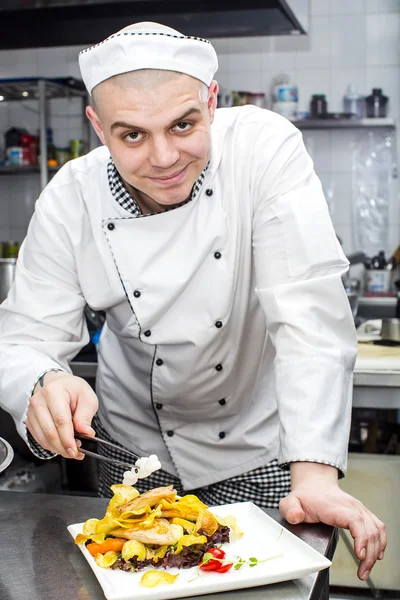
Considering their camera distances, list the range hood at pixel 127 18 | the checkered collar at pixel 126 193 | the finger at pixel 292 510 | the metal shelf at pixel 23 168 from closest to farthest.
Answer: the finger at pixel 292 510 → the checkered collar at pixel 126 193 → the range hood at pixel 127 18 → the metal shelf at pixel 23 168

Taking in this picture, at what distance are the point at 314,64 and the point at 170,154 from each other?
4.33 meters

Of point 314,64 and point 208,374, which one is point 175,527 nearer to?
point 208,374

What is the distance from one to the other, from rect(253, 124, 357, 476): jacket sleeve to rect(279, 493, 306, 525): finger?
0.12 m

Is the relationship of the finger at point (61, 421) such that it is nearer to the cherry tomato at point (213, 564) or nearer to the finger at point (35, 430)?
the finger at point (35, 430)

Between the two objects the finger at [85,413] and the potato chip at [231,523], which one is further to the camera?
the finger at [85,413]

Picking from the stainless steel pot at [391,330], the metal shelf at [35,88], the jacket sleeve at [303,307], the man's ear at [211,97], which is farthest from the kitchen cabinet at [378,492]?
the metal shelf at [35,88]

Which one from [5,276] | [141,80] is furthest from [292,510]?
[5,276]

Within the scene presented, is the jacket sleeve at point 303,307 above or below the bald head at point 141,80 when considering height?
below

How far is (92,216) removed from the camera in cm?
163

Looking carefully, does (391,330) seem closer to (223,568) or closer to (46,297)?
(46,297)

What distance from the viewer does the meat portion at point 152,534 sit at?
98cm

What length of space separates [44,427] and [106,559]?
1.05ft

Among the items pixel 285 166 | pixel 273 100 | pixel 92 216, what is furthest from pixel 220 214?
pixel 273 100

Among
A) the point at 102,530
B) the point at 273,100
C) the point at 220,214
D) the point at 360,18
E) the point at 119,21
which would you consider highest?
the point at 360,18
